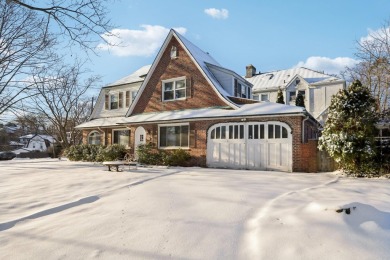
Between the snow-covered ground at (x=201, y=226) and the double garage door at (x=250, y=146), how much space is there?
19.3ft

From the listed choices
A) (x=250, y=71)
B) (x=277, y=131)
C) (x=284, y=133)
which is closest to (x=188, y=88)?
(x=277, y=131)

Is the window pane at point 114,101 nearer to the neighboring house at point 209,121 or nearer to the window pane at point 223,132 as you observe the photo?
the neighboring house at point 209,121

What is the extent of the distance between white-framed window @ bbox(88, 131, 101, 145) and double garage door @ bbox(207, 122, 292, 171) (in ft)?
36.2

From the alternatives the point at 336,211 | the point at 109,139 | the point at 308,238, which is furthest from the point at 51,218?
the point at 109,139

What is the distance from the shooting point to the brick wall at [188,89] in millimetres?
15891

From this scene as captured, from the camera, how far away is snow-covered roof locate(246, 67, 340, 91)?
28.5 m

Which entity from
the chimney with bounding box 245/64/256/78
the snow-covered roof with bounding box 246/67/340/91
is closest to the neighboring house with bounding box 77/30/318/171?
the snow-covered roof with bounding box 246/67/340/91

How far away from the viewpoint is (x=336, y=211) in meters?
4.47

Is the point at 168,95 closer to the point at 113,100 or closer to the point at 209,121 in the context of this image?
the point at 209,121

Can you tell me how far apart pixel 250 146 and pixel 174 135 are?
4.92 meters

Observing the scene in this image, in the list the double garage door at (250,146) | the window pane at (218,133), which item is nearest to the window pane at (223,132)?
the double garage door at (250,146)

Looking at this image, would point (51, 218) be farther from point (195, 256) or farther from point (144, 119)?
point (144, 119)

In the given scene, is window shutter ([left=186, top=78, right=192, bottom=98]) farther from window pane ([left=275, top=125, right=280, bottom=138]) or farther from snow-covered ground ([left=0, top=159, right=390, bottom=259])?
snow-covered ground ([left=0, top=159, right=390, bottom=259])

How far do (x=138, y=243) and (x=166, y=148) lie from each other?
41.1 ft
